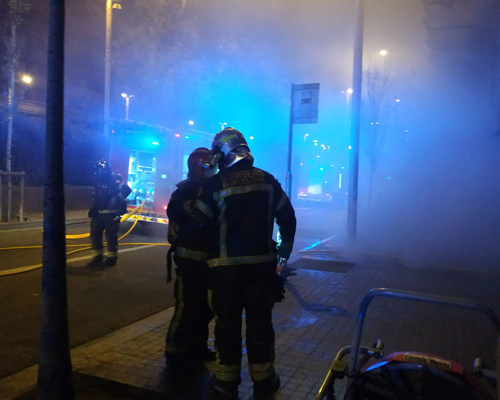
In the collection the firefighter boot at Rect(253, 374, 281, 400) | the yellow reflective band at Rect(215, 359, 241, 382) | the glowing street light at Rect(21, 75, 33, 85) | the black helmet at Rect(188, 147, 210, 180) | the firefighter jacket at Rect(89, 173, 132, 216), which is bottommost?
the firefighter boot at Rect(253, 374, 281, 400)

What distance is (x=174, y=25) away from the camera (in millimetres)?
23406

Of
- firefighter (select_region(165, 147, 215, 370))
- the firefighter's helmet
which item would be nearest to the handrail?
the firefighter's helmet

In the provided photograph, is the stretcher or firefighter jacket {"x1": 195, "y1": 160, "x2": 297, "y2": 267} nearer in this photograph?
the stretcher

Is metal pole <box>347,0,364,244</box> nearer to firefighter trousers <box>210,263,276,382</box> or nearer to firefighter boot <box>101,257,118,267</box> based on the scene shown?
firefighter boot <box>101,257,118,267</box>

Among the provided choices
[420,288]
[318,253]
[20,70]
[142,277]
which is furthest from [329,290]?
[20,70]

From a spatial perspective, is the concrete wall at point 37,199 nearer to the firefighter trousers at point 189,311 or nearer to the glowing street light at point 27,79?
the glowing street light at point 27,79

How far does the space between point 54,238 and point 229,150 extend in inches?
56.7

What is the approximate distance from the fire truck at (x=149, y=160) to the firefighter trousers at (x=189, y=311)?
990 cm

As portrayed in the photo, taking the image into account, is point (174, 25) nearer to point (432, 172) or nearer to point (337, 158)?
point (432, 172)

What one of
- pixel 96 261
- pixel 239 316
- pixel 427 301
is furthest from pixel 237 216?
pixel 96 261

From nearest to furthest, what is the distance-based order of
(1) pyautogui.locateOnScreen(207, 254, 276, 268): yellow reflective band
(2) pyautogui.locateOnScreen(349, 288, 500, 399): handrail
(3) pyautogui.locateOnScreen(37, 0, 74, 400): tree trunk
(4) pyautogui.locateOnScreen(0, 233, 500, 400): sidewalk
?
1. (2) pyautogui.locateOnScreen(349, 288, 500, 399): handrail
2. (3) pyautogui.locateOnScreen(37, 0, 74, 400): tree trunk
3. (1) pyautogui.locateOnScreen(207, 254, 276, 268): yellow reflective band
4. (4) pyautogui.locateOnScreen(0, 233, 500, 400): sidewalk

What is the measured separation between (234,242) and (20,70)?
19.6 meters

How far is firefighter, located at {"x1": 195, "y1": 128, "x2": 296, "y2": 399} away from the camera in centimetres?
322

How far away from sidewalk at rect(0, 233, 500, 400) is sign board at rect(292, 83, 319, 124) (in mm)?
3044
